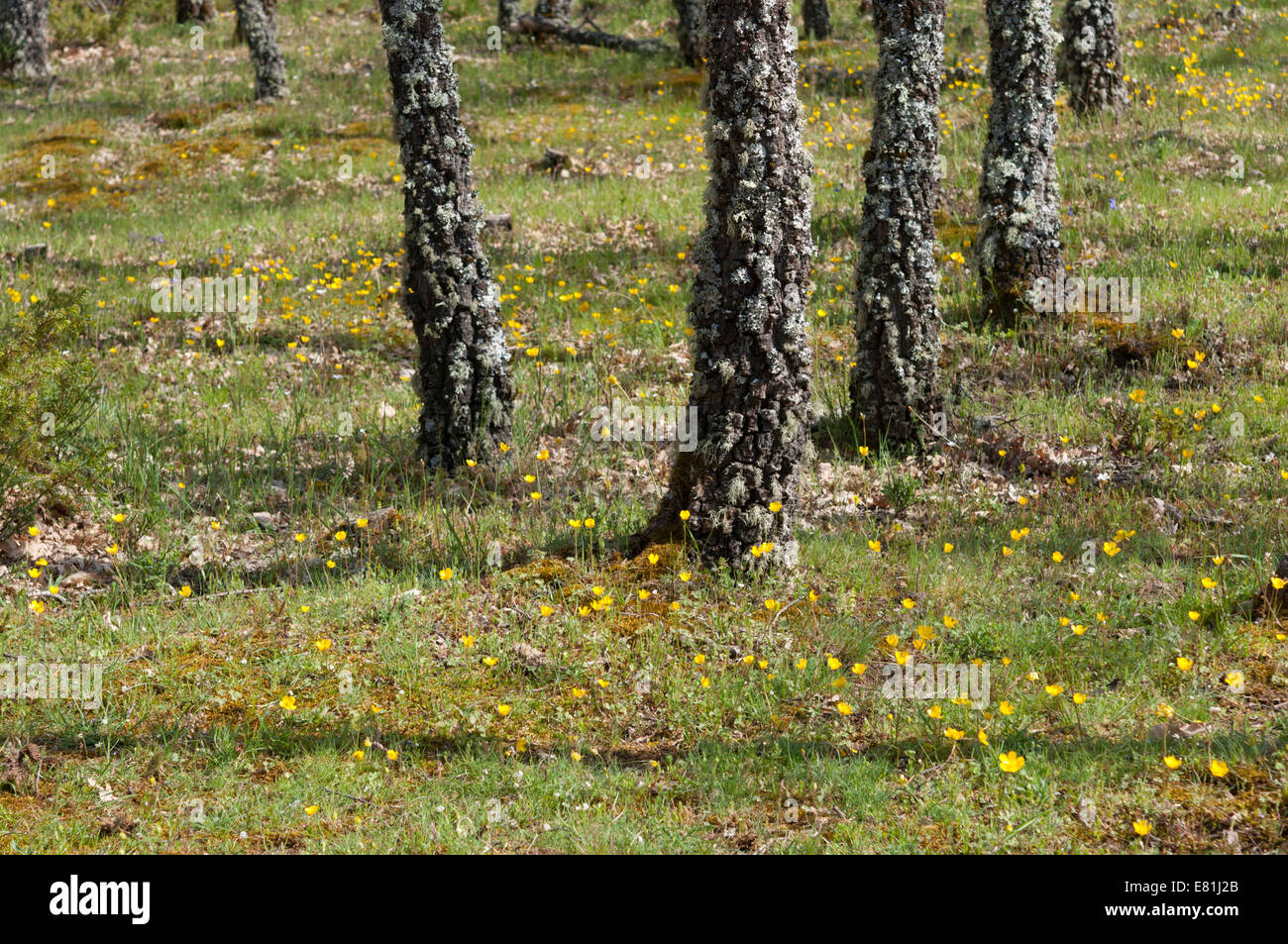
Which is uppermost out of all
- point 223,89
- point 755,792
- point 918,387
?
point 223,89

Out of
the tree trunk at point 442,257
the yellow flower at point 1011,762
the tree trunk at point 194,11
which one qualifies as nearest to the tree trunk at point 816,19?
the tree trunk at point 194,11

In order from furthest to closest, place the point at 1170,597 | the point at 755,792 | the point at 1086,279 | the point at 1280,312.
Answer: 1. the point at 1086,279
2. the point at 1280,312
3. the point at 1170,597
4. the point at 755,792

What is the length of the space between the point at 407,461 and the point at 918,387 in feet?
12.2

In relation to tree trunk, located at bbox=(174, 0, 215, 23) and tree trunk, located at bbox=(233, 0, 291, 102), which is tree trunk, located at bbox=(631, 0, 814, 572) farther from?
tree trunk, located at bbox=(174, 0, 215, 23)

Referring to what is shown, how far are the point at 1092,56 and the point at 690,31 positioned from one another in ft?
24.0

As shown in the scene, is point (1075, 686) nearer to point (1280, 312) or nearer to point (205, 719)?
point (205, 719)

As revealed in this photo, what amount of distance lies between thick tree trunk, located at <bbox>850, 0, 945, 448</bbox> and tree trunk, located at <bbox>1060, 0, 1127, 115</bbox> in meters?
7.50

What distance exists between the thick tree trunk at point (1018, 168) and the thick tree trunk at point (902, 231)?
6.63ft

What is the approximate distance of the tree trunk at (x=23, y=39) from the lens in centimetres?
2183

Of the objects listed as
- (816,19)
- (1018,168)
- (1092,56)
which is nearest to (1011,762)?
(1018,168)

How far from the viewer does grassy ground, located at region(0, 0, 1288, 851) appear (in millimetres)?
4539

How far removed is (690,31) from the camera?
754 inches

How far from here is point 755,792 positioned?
183 inches
